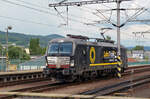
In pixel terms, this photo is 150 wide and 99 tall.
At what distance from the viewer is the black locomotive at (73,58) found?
20.0m

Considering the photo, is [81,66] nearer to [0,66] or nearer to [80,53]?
[80,53]

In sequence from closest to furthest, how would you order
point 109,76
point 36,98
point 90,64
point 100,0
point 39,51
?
point 36,98 < point 90,64 < point 100,0 < point 109,76 < point 39,51

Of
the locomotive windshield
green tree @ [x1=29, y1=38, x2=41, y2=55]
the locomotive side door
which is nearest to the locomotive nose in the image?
the locomotive windshield

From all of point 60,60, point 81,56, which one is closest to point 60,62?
point 60,60

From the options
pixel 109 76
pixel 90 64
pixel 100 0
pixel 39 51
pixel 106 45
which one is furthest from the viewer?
pixel 39 51

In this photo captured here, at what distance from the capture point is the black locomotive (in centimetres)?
2003

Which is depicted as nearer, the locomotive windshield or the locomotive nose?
the locomotive nose

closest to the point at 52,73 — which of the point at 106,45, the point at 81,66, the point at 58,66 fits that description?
the point at 58,66

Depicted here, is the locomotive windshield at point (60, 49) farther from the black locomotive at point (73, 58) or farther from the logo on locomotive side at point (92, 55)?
the logo on locomotive side at point (92, 55)

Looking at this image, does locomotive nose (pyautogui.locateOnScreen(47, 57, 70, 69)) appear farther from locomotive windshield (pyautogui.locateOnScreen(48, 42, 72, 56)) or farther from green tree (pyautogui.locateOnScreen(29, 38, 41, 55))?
green tree (pyautogui.locateOnScreen(29, 38, 41, 55))

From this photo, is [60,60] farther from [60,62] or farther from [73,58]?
[73,58]

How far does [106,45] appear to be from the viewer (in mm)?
26188

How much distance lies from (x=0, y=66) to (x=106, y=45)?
13211 millimetres

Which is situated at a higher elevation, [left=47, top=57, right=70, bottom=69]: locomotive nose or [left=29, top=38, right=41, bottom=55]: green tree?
[left=29, top=38, right=41, bottom=55]: green tree
